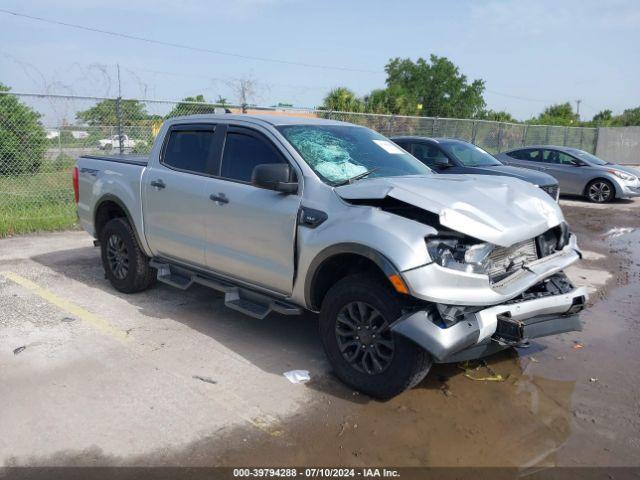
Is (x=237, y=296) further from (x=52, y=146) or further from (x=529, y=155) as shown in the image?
(x=529, y=155)

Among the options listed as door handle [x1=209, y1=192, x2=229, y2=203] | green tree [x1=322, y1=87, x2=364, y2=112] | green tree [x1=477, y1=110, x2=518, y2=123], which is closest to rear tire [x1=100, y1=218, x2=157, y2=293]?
door handle [x1=209, y1=192, x2=229, y2=203]

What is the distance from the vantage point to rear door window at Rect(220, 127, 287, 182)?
4.56m

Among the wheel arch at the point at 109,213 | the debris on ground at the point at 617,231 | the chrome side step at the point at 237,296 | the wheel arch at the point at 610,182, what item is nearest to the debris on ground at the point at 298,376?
the chrome side step at the point at 237,296

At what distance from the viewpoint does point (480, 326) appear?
343cm

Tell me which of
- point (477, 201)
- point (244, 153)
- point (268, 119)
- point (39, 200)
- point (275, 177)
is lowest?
point (39, 200)

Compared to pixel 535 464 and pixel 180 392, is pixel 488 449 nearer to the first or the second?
pixel 535 464

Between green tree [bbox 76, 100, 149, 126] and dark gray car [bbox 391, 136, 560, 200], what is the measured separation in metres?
5.06

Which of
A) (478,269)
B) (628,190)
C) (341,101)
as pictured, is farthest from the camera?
(341,101)

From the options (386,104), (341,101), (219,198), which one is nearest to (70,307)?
(219,198)

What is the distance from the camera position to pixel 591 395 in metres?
4.01

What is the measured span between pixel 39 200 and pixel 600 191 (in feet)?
43.5

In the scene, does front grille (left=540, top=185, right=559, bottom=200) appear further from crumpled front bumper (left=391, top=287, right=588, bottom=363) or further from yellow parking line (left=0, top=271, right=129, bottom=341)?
yellow parking line (left=0, top=271, right=129, bottom=341)

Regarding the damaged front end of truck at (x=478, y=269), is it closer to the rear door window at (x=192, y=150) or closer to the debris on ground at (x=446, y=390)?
the debris on ground at (x=446, y=390)

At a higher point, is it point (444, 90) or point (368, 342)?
point (444, 90)
